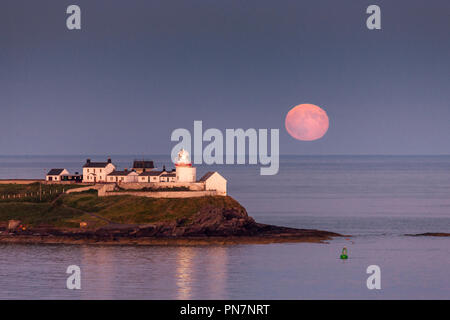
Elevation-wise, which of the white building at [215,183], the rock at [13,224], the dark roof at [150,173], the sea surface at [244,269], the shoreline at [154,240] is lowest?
the sea surface at [244,269]

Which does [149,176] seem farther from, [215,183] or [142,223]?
[142,223]

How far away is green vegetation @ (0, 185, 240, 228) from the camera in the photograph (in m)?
93.8

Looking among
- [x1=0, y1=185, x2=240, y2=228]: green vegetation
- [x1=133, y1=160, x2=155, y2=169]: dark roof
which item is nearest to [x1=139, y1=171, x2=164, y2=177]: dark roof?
[x1=133, y1=160, x2=155, y2=169]: dark roof

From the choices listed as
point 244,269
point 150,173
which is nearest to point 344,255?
point 244,269

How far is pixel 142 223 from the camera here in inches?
3629

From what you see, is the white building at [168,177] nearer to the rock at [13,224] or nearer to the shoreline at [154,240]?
the shoreline at [154,240]

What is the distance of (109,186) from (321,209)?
44.2 m

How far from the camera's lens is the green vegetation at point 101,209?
9381 cm

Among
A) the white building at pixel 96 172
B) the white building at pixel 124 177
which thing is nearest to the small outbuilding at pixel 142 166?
the white building at pixel 96 172

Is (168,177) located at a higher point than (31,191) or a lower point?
higher

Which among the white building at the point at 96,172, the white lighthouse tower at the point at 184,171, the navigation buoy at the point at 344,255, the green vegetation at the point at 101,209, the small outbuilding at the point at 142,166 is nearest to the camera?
the navigation buoy at the point at 344,255

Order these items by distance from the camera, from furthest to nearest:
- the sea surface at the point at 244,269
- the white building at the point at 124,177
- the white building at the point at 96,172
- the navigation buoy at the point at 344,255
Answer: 1. the white building at the point at 96,172
2. the white building at the point at 124,177
3. the navigation buoy at the point at 344,255
4. the sea surface at the point at 244,269

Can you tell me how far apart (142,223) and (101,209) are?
8278 millimetres
